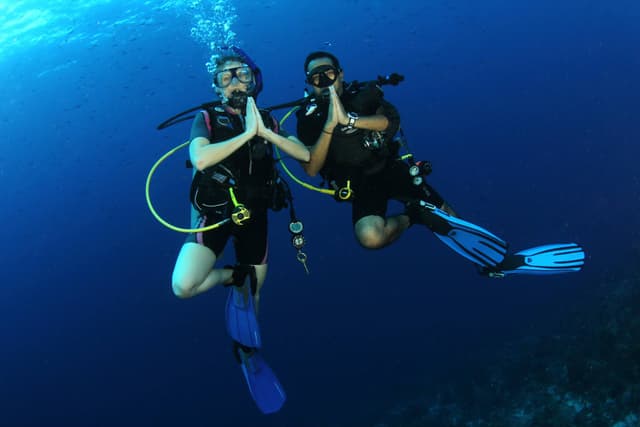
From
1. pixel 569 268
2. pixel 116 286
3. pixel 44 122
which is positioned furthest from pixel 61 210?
pixel 569 268

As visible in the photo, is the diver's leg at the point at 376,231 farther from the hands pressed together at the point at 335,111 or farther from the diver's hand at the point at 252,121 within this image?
the diver's hand at the point at 252,121

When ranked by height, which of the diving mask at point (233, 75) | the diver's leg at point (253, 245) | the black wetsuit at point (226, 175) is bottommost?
the diver's leg at point (253, 245)

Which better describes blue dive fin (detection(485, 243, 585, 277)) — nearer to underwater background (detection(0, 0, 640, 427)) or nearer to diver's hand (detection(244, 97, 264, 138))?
diver's hand (detection(244, 97, 264, 138))

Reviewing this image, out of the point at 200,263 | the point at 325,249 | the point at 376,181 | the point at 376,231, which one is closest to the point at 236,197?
the point at 200,263

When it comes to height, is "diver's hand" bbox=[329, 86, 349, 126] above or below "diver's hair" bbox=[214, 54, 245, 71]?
below

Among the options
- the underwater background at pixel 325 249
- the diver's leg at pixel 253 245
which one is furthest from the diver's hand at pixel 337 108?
the underwater background at pixel 325 249

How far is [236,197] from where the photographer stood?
4812mm

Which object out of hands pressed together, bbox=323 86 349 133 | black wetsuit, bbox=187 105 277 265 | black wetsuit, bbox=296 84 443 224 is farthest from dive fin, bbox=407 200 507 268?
black wetsuit, bbox=187 105 277 265

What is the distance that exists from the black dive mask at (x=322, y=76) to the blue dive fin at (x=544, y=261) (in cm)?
335

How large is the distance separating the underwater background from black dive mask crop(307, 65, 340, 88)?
9993mm

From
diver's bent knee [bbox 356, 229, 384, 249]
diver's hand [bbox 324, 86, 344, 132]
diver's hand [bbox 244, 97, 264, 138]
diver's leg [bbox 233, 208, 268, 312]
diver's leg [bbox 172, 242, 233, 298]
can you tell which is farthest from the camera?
diver's leg [bbox 233, 208, 268, 312]

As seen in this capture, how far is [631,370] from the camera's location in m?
9.62

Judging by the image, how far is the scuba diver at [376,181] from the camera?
502 centimetres

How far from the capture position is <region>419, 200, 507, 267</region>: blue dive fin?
5215 mm
